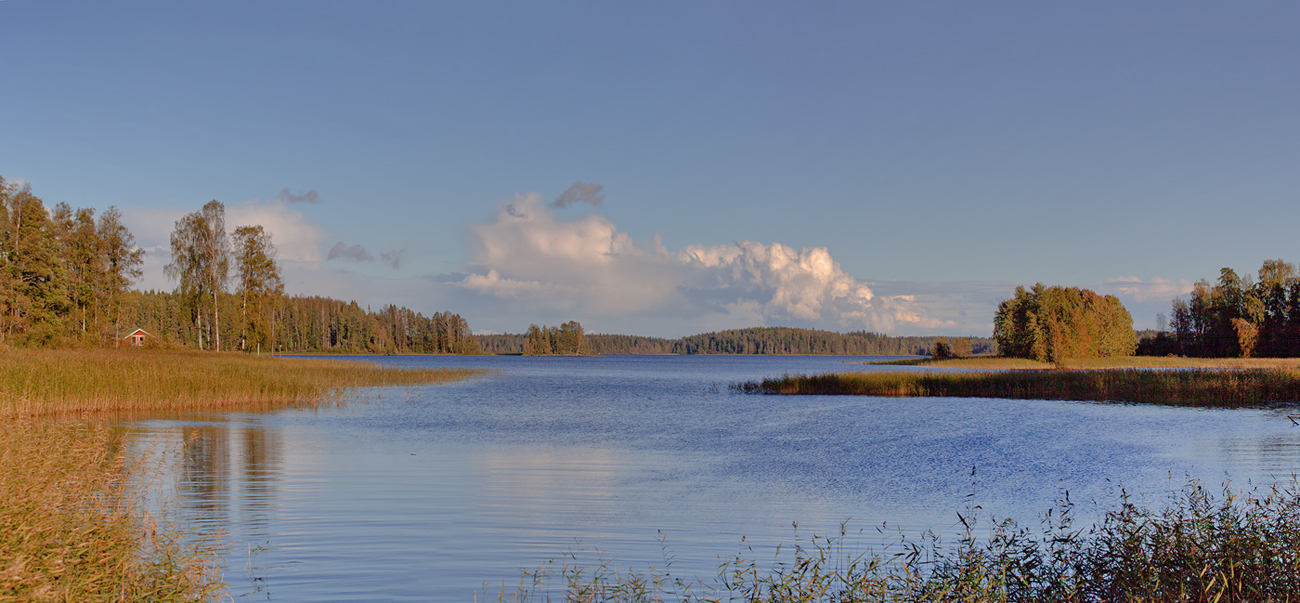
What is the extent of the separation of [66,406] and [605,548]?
22.3 m

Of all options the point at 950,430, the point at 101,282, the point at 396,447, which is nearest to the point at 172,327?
the point at 101,282

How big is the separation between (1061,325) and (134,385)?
298ft

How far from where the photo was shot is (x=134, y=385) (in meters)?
26.2

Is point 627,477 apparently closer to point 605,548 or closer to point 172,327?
point 605,548

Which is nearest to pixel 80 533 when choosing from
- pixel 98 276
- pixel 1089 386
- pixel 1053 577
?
pixel 1053 577

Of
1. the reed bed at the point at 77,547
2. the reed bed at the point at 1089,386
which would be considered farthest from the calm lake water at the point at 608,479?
the reed bed at the point at 1089,386

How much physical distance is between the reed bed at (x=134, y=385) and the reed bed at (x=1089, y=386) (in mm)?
30281

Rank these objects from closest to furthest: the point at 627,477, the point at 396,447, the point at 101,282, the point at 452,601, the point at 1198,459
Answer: the point at 452,601, the point at 627,477, the point at 1198,459, the point at 396,447, the point at 101,282

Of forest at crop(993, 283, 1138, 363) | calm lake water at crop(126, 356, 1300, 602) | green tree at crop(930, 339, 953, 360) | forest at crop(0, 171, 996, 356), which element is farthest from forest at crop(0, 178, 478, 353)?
green tree at crop(930, 339, 953, 360)

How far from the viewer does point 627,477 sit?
16.0 m

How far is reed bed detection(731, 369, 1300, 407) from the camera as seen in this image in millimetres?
36125

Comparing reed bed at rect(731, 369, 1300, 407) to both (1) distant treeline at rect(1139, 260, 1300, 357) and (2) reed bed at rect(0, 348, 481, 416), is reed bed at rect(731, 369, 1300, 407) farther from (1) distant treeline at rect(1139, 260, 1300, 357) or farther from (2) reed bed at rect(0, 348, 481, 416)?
(1) distant treeline at rect(1139, 260, 1300, 357)

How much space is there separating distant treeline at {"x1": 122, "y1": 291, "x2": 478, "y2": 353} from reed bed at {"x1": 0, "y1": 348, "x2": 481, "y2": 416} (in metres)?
78.5

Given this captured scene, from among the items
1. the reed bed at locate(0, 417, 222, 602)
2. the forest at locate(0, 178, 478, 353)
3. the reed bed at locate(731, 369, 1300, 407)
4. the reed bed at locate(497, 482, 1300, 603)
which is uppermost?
the forest at locate(0, 178, 478, 353)
